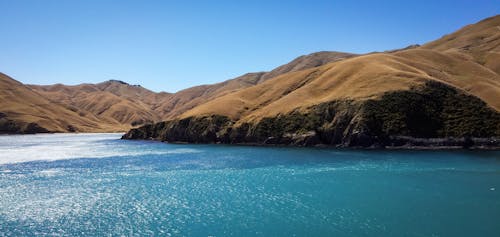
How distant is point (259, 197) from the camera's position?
55.7 metres

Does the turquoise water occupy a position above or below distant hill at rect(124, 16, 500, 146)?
below

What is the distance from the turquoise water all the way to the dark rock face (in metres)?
18.6

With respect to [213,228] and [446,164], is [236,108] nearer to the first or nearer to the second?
[446,164]

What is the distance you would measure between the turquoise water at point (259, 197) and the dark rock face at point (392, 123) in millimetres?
18591

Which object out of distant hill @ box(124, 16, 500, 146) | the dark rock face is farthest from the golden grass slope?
the dark rock face

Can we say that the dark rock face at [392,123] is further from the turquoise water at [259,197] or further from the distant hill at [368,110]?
the turquoise water at [259,197]

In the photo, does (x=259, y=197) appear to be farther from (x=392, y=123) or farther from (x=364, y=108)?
(x=364, y=108)

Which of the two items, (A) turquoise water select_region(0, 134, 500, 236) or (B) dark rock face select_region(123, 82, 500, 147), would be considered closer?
(A) turquoise water select_region(0, 134, 500, 236)

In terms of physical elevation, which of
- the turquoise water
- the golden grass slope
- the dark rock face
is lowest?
the turquoise water

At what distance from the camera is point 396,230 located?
3972 centimetres

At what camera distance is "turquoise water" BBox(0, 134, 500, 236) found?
137 feet

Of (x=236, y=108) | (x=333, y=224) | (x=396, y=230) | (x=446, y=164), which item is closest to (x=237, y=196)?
(x=333, y=224)

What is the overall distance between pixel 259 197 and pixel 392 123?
75632 millimetres

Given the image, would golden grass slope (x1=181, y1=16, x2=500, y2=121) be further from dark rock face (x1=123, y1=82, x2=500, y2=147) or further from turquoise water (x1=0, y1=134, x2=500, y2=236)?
turquoise water (x1=0, y1=134, x2=500, y2=236)
